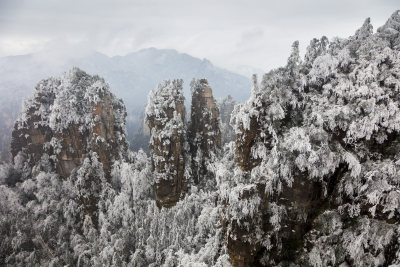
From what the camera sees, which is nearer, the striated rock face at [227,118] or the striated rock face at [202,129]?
the striated rock face at [202,129]

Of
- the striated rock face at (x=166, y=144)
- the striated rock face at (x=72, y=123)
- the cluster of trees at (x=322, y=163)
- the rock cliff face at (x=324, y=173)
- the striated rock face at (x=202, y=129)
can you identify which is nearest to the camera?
the rock cliff face at (x=324, y=173)

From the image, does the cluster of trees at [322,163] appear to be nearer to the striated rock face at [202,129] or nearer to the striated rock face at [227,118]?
the striated rock face at [202,129]

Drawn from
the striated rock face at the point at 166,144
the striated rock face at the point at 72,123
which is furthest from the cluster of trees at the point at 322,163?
the striated rock face at the point at 72,123

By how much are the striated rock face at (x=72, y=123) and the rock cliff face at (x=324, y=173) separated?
2862 cm

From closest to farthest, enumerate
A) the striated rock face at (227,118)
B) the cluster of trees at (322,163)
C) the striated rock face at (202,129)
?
1. the cluster of trees at (322,163)
2. the striated rock face at (202,129)
3. the striated rock face at (227,118)

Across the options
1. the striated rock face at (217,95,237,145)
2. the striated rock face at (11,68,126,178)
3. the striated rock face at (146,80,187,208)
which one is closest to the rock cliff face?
the striated rock face at (146,80,187,208)

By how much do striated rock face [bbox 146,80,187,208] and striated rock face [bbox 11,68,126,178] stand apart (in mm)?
9147

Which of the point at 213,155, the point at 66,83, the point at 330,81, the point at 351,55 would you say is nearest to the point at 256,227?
the point at 330,81

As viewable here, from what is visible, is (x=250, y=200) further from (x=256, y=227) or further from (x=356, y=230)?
(x=356, y=230)

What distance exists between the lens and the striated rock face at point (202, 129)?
4134cm

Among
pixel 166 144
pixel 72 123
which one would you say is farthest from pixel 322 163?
pixel 72 123

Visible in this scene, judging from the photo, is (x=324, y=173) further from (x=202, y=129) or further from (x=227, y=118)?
(x=227, y=118)

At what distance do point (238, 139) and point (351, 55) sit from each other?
1263 cm

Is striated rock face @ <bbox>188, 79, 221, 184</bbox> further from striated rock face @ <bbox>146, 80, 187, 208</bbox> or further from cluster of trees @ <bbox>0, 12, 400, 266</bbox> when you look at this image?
cluster of trees @ <bbox>0, 12, 400, 266</bbox>
